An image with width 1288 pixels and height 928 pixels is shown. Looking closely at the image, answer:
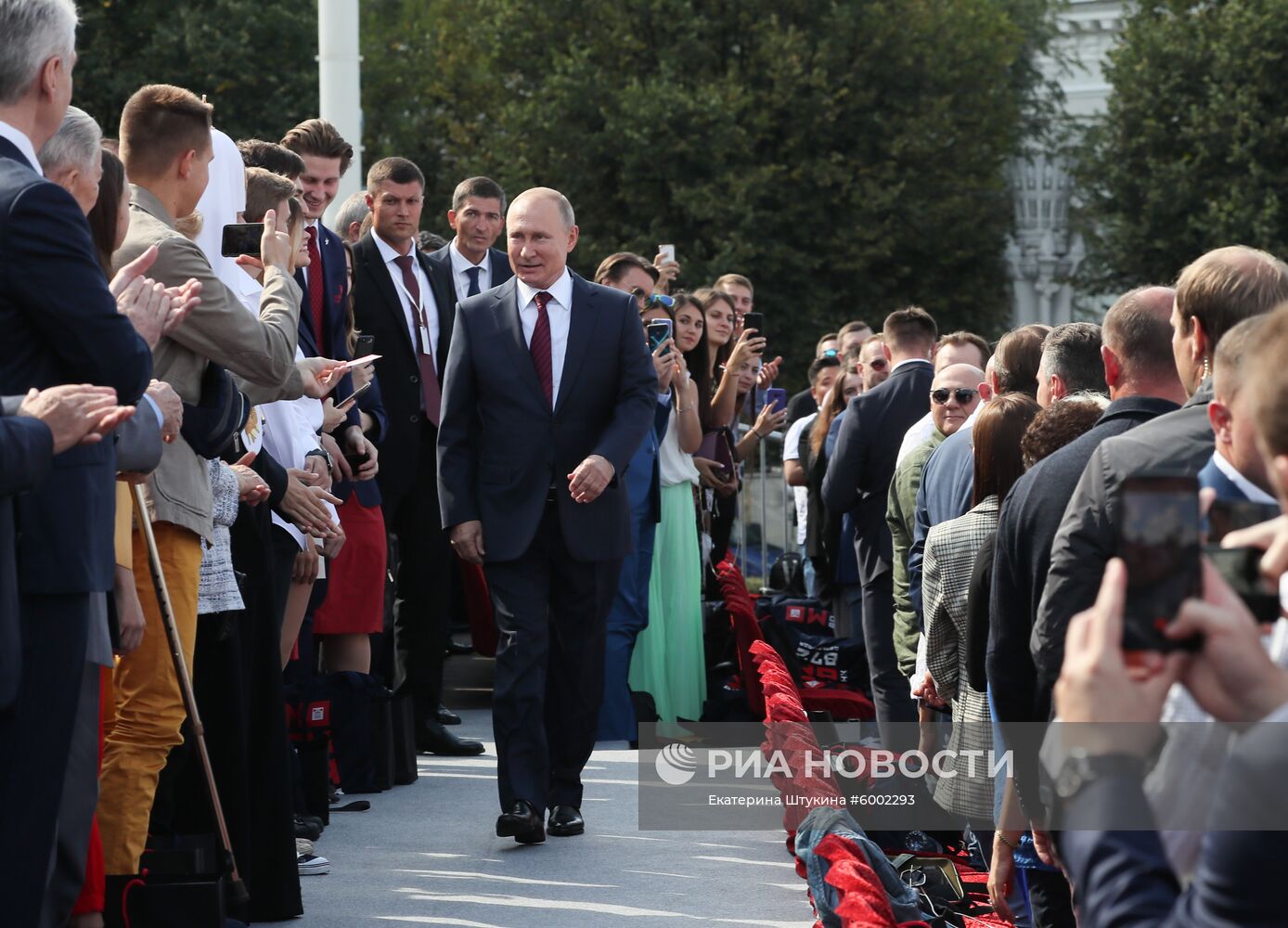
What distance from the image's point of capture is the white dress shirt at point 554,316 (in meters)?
6.68

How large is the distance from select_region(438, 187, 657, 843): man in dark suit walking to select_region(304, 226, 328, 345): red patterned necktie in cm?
68

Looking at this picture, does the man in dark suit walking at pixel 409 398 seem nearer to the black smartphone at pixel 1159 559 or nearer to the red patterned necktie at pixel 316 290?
the red patterned necktie at pixel 316 290

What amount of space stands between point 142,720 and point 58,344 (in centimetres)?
128

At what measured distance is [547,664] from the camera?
6.65 m

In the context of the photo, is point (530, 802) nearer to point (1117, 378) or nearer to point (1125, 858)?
point (1117, 378)

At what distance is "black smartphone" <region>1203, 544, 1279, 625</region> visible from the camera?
1.73 meters

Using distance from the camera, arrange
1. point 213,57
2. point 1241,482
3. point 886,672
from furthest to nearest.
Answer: point 213,57, point 886,672, point 1241,482

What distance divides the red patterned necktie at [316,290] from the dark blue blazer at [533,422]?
27.0 inches

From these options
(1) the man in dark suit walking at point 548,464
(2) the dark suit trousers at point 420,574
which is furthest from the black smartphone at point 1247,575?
(2) the dark suit trousers at point 420,574

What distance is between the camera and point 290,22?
95.8 feet

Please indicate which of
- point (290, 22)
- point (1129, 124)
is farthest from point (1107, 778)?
point (1129, 124)

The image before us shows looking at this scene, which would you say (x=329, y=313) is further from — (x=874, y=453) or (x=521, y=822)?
(x=874, y=453)

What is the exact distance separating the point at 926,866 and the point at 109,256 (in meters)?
2.98

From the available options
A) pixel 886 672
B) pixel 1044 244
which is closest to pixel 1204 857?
pixel 886 672
